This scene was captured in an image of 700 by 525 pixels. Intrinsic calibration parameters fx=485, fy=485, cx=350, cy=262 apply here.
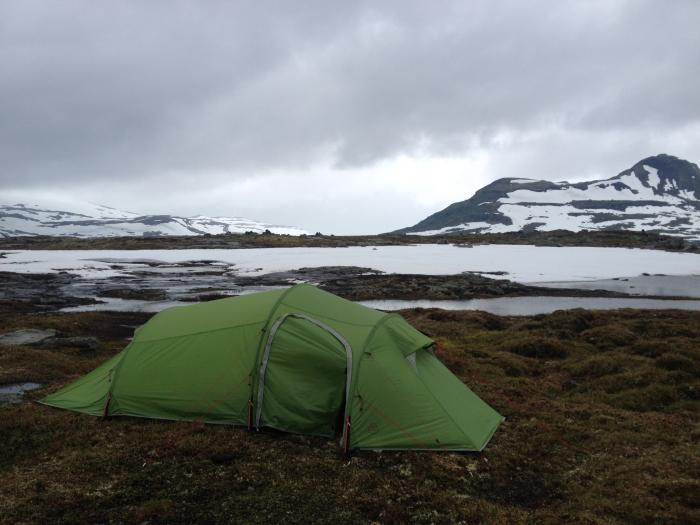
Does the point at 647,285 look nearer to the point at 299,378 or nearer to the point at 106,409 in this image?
the point at 299,378

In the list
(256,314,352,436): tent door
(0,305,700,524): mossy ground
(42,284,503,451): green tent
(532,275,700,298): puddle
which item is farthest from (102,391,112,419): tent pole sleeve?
(532,275,700,298): puddle

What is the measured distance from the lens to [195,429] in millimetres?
10719

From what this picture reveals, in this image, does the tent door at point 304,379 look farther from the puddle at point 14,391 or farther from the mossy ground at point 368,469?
the puddle at point 14,391

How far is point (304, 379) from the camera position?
35.5 feet

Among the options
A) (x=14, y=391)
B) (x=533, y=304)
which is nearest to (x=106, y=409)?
(x=14, y=391)

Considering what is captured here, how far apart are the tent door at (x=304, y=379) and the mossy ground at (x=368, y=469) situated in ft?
1.31

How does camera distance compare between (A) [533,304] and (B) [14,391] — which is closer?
(B) [14,391]

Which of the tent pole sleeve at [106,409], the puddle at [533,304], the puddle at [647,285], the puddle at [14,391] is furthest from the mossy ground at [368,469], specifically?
the puddle at [647,285]

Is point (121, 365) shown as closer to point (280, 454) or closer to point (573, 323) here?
point (280, 454)

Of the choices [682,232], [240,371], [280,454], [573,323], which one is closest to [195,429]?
[240,371]

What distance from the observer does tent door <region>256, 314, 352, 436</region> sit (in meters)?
10.6

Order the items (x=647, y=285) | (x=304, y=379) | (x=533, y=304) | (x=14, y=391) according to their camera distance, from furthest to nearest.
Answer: (x=647, y=285), (x=533, y=304), (x=14, y=391), (x=304, y=379)

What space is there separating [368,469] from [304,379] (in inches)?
96.9

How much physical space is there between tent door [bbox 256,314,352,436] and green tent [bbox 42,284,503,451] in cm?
2
